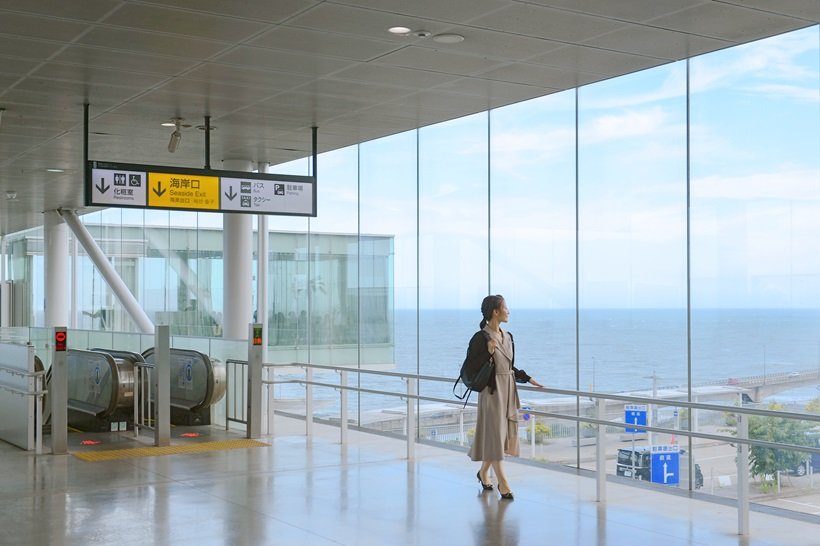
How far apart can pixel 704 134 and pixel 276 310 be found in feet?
33.9

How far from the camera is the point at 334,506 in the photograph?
8.04 metres

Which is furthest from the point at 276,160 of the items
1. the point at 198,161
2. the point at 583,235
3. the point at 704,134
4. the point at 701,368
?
the point at 701,368

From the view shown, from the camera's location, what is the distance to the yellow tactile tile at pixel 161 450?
10.9 meters

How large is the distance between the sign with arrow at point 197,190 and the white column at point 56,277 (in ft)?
46.3

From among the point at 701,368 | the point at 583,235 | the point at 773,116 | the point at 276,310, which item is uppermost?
the point at 773,116

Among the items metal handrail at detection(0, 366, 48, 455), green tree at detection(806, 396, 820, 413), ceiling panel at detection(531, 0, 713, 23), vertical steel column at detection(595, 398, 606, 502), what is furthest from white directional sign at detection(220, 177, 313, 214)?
green tree at detection(806, 396, 820, 413)

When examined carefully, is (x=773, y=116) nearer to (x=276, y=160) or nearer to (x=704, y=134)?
(x=276, y=160)

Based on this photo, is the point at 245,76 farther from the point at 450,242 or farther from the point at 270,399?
the point at 450,242

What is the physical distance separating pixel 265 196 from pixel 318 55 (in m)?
2.65

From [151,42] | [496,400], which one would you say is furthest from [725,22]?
[151,42]

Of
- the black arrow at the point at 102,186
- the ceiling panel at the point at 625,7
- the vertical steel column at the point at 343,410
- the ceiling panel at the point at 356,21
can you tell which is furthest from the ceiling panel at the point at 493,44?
the vertical steel column at the point at 343,410

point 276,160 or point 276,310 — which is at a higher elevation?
point 276,160

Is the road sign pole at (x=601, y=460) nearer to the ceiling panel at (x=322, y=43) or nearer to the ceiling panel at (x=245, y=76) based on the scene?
the ceiling panel at (x=322, y=43)

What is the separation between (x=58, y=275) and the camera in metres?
24.4
